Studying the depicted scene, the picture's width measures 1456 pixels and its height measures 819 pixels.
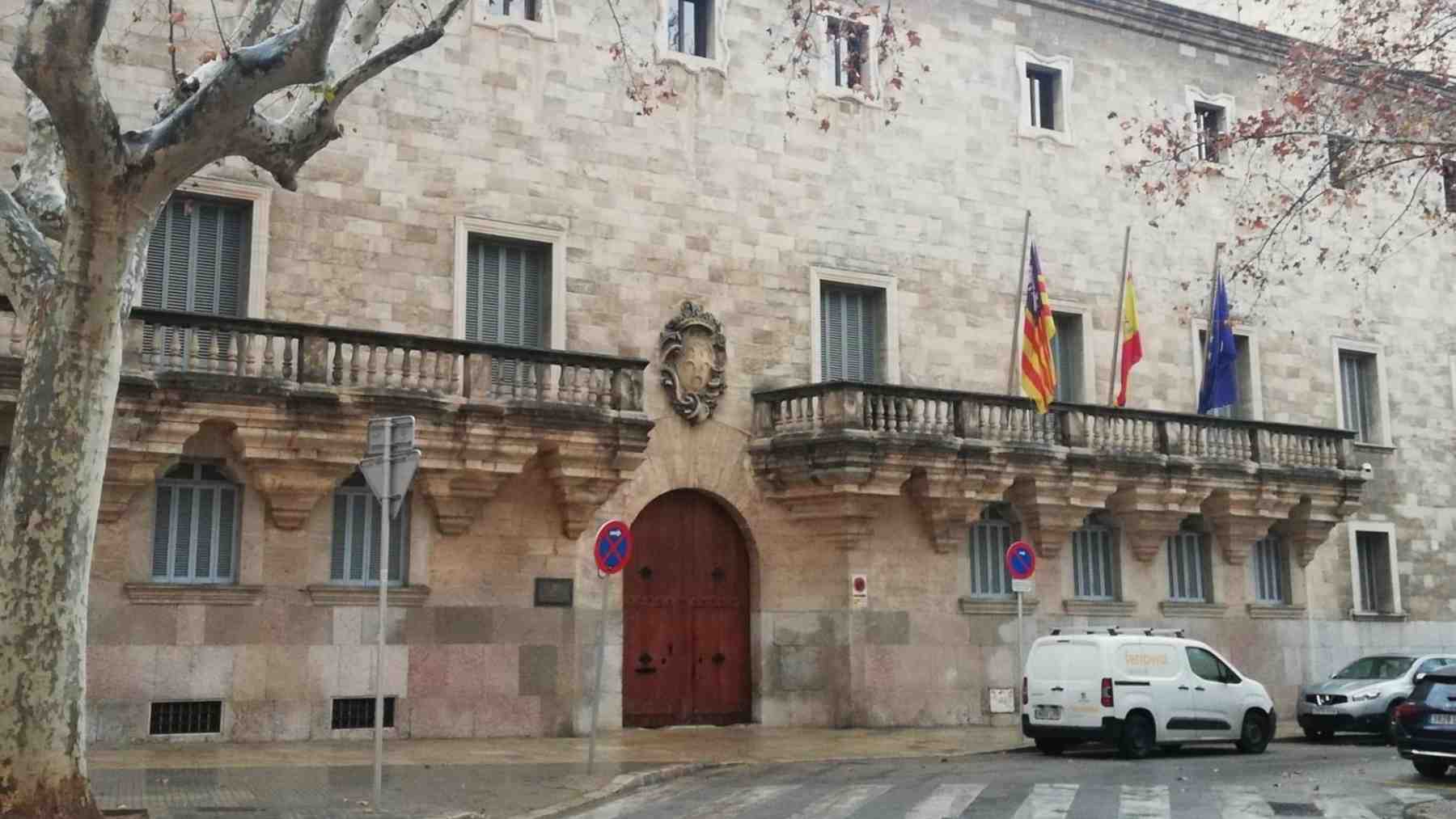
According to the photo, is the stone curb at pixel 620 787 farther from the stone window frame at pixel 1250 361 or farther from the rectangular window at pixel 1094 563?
the stone window frame at pixel 1250 361

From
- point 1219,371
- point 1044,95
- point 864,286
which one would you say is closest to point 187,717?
point 864,286

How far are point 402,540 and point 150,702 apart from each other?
3.85m

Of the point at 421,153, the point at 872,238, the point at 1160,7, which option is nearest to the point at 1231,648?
the point at 872,238

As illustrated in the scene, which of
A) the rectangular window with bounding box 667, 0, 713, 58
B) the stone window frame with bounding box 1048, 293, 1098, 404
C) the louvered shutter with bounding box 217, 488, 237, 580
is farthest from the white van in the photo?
the rectangular window with bounding box 667, 0, 713, 58

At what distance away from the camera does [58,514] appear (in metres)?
10.5

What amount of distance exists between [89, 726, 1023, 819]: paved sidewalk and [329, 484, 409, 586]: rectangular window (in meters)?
2.31

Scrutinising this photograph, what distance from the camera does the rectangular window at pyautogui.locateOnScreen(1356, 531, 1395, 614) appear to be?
30766 millimetres

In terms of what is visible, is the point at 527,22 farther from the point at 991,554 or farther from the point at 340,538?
the point at 991,554

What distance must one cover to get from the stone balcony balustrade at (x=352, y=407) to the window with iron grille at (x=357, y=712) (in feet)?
7.95

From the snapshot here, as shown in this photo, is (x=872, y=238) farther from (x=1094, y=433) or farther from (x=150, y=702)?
(x=150, y=702)

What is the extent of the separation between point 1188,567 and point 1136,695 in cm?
934

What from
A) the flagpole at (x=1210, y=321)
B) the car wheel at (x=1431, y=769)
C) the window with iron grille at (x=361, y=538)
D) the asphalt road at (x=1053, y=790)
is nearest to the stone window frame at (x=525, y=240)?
the window with iron grille at (x=361, y=538)

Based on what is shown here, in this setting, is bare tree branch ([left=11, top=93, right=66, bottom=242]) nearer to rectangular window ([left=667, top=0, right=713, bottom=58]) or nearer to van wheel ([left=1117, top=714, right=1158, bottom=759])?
rectangular window ([left=667, top=0, right=713, bottom=58])

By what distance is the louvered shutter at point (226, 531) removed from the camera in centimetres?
1933
